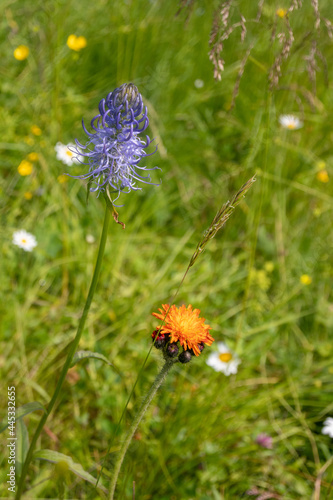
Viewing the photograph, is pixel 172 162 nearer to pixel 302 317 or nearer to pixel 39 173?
pixel 39 173

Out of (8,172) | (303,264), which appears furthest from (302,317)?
(8,172)

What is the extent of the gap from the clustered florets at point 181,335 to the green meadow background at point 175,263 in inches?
10.7

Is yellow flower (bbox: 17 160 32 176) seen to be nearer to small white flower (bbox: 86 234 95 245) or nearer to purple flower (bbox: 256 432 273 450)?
small white flower (bbox: 86 234 95 245)

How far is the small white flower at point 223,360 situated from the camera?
175 centimetres

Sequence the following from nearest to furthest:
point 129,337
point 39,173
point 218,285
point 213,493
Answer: point 213,493 → point 129,337 → point 218,285 → point 39,173

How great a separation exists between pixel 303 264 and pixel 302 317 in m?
A: 0.28

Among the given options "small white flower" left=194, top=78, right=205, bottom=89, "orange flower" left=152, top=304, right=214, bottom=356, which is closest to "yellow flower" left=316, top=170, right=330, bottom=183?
"small white flower" left=194, top=78, right=205, bottom=89

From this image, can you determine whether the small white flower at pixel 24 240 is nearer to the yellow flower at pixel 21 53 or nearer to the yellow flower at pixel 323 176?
the yellow flower at pixel 21 53

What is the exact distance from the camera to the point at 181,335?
1.01 meters

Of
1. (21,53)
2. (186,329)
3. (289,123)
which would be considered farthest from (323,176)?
(186,329)

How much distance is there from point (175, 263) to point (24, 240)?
70cm

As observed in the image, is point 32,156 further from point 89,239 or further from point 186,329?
point 186,329

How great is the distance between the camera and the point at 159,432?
166cm

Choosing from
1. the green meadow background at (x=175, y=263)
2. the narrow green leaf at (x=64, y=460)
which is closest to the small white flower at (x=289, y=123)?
the green meadow background at (x=175, y=263)
